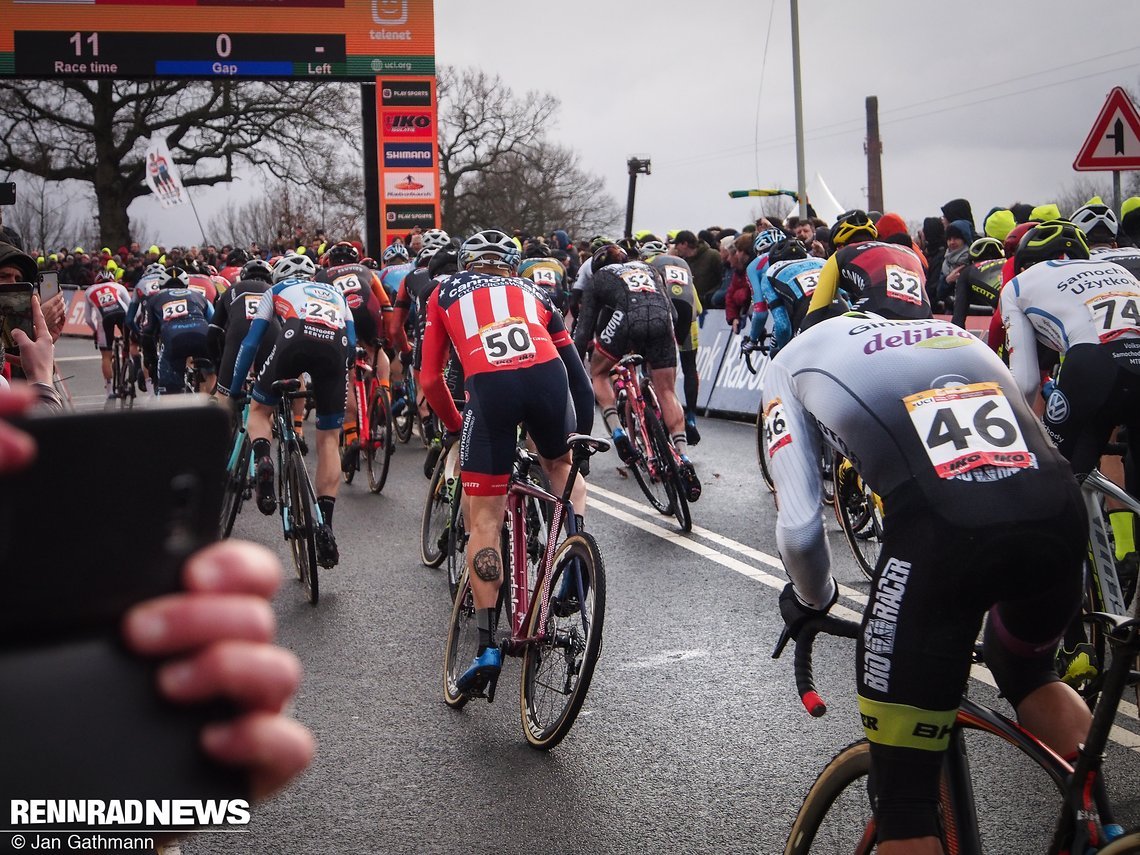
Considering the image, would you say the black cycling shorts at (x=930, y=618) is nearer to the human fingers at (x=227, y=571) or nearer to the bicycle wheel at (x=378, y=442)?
the human fingers at (x=227, y=571)

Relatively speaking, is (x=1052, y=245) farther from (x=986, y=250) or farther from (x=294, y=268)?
(x=294, y=268)

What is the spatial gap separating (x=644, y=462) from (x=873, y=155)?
44.4 metres

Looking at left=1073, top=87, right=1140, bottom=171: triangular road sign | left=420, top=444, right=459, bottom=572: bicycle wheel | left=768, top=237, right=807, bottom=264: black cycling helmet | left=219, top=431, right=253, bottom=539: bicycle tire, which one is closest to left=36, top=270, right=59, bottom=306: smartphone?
left=219, top=431, right=253, bottom=539: bicycle tire

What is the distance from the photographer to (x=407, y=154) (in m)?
32.8

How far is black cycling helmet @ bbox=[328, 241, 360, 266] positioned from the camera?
13250 millimetres

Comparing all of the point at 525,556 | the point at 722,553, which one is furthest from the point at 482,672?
the point at 722,553

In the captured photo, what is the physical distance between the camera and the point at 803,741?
510cm

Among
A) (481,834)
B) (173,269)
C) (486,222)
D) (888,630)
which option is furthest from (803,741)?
(486,222)

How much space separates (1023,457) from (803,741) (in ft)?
8.46

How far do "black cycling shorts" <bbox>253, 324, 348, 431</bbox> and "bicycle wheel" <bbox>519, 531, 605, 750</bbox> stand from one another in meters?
3.58

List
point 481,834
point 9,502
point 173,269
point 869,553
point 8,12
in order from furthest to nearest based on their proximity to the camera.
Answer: point 8,12 < point 173,269 < point 869,553 < point 481,834 < point 9,502

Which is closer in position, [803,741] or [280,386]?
[803,741]

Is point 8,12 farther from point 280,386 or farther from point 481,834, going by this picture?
point 481,834

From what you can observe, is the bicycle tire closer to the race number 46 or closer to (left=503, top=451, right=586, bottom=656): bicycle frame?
(left=503, top=451, right=586, bottom=656): bicycle frame
